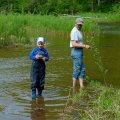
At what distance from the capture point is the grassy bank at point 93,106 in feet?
26.4

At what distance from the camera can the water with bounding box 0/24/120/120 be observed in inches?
364

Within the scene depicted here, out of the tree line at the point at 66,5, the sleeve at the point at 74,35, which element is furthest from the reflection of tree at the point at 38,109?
the tree line at the point at 66,5

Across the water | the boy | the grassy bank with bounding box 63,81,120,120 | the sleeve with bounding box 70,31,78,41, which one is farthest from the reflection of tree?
the sleeve with bounding box 70,31,78,41

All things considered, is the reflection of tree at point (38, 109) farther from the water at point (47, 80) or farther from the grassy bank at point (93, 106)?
the grassy bank at point (93, 106)

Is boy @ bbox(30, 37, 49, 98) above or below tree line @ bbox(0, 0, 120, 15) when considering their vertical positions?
below

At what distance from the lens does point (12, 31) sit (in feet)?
71.8

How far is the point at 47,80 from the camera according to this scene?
1282cm

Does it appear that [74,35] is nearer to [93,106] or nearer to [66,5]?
[93,106]

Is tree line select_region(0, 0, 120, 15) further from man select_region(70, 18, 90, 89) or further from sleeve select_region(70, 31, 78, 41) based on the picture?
sleeve select_region(70, 31, 78, 41)

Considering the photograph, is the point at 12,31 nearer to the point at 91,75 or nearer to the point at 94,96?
the point at 91,75

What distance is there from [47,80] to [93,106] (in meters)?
3.96

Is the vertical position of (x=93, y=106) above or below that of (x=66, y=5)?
below

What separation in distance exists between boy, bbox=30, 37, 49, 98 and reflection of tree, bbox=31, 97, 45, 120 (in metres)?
0.22

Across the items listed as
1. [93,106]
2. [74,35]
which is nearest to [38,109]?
[93,106]
